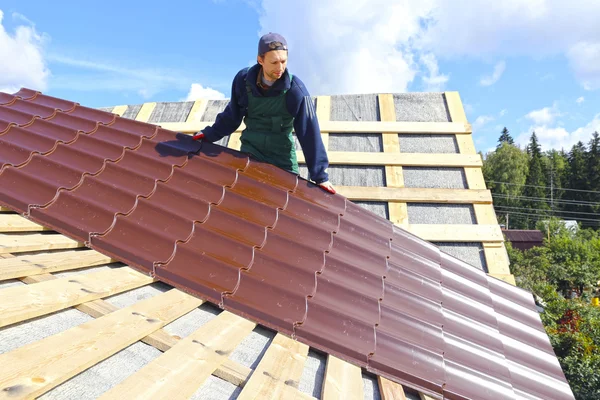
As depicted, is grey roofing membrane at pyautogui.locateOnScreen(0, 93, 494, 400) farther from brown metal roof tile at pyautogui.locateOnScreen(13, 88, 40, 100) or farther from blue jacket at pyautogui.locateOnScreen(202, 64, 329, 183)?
brown metal roof tile at pyautogui.locateOnScreen(13, 88, 40, 100)

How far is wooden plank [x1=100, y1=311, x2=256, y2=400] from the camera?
1.44m

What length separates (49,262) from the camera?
2.16m

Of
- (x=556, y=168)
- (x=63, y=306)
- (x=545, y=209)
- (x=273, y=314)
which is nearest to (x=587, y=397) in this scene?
(x=273, y=314)

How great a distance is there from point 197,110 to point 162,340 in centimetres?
448

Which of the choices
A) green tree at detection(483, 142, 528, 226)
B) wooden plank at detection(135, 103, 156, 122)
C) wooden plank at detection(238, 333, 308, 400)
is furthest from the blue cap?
green tree at detection(483, 142, 528, 226)

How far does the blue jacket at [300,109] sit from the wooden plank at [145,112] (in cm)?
260

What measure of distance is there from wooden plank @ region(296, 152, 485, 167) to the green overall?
106 centimetres

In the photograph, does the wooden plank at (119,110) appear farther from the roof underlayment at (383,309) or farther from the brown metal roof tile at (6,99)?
the brown metal roof tile at (6,99)

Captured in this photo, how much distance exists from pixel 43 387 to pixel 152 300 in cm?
80

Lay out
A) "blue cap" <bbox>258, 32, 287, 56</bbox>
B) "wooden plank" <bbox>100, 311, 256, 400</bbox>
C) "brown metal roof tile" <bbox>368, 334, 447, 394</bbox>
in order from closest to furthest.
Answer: "wooden plank" <bbox>100, 311, 256, 400</bbox>, "brown metal roof tile" <bbox>368, 334, 447, 394</bbox>, "blue cap" <bbox>258, 32, 287, 56</bbox>

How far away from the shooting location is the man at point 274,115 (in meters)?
3.29

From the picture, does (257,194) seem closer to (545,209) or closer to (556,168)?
(545,209)

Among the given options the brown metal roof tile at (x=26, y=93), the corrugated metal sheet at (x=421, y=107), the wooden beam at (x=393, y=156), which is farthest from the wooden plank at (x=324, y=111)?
the brown metal roof tile at (x=26, y=93)

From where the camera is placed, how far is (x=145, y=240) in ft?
8.53
